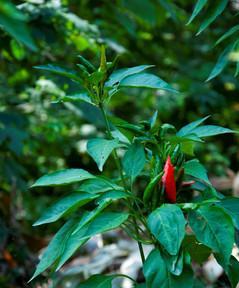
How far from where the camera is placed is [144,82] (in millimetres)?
1425

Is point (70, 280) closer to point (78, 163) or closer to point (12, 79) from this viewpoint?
point (12, 79)

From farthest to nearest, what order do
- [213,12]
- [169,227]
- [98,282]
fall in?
[213,12] → [98,282] → [169,227]

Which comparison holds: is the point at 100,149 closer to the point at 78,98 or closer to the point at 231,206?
the point at 78,98

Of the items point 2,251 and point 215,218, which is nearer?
point 215,218

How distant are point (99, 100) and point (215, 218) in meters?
0.40

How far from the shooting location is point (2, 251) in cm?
269

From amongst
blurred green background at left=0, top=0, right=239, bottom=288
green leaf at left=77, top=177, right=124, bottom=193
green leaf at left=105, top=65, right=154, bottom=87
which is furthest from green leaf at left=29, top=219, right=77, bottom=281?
blurred green background at left=0, top=0, right=239, bottom=288

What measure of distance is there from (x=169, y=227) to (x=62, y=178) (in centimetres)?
33

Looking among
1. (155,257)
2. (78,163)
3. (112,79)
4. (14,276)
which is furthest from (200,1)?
(78,163)

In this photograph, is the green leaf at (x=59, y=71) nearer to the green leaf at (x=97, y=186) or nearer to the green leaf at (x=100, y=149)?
the green leaf at (x=100, y=149)

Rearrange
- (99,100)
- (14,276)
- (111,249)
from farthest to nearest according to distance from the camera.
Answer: (111,249) → (14,276) → (99,100)

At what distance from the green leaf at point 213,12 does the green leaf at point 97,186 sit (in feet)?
1.57

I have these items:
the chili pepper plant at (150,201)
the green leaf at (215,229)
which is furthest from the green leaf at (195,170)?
the green leaf at (215,229)

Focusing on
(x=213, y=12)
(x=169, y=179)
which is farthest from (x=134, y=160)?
(x=213, y=12)
